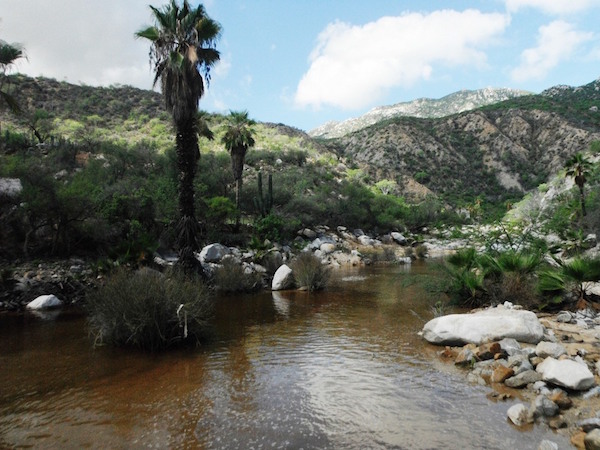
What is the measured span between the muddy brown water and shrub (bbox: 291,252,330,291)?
6.58m

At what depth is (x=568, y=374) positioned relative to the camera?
6145 mm

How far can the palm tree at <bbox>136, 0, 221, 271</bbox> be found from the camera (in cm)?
1614

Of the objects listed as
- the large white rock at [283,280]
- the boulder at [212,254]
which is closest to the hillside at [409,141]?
the boulder at [212,254]

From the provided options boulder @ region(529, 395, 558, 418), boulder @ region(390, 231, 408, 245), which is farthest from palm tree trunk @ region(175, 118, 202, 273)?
boulder @ region(390, 231, 408, 245)

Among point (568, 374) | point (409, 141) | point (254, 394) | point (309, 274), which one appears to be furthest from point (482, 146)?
point (254, 394)

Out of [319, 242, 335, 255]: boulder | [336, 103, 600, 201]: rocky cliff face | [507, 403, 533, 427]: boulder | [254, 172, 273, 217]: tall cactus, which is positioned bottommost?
[507, 403, 533, 427]: boulder

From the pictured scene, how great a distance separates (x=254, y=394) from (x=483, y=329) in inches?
200

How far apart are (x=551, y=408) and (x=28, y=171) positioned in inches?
762

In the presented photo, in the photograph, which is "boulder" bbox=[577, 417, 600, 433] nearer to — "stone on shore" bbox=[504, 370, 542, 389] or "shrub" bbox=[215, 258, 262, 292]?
"stone on shore" bbox=[504, 370, 542, 389]

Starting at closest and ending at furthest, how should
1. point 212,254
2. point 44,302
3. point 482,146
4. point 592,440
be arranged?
point 592,440 < point 44,302 < point 212,254 < point 482,146

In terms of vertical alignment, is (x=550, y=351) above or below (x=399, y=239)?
below

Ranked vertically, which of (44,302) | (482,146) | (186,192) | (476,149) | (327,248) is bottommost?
(44,302)

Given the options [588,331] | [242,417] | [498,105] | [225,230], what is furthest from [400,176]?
[242,417]

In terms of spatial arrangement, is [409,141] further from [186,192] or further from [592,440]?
[592,440]
